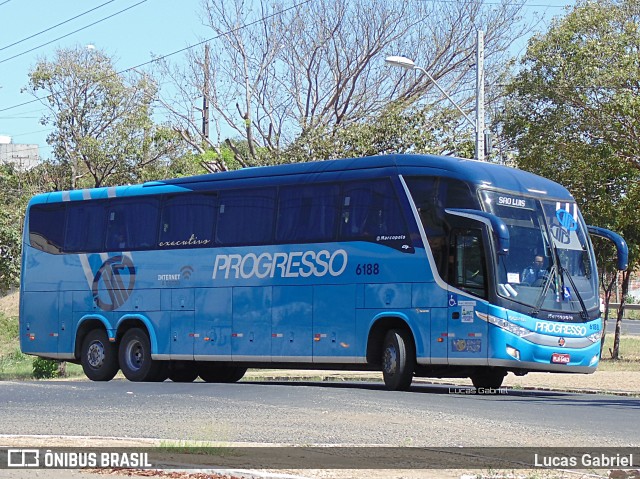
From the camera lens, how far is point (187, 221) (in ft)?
79.6

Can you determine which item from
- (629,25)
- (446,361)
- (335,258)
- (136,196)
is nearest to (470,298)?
(446,361)

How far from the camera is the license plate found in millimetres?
19862

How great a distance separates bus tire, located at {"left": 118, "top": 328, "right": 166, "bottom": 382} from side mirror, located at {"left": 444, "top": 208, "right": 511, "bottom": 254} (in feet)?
26.3

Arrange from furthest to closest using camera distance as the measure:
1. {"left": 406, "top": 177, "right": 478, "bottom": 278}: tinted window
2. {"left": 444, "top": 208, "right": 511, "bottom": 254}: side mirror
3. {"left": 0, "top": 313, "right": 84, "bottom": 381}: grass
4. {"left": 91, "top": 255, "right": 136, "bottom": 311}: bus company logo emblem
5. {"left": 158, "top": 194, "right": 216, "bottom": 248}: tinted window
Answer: {"left": 0, "top": 313, "right": 84, "bottom": 381}: grass < {"left": 91, "top": 255, "right": 136, "bottom": 311}: bus company logo emblem < {"left": 158, "top": 194, "right": 216, "bottom": 248}: tinted window < {"left": 406, "top": 177, "right": 478, "bottom": 278}: tinted window < {"left": 444, "top": 208, "right": 511, "bottom": 254}: side mirror

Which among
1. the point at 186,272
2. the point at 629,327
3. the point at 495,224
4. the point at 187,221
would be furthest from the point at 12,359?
the point at 495,224

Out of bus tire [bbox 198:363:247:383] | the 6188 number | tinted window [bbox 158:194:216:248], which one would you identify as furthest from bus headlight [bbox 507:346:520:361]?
bus tire [bbox 198:363:247:383]

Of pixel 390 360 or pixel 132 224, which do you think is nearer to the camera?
pixel 390 360

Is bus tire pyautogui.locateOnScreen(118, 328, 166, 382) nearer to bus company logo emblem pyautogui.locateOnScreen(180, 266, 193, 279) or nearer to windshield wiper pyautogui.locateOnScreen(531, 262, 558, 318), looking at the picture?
bus company logo emblem pyautogui.locateOnScreen(180, 266, 193, 279)

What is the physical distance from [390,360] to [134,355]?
6630 mm

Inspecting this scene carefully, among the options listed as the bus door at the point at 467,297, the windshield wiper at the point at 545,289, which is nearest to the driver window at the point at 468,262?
the bus door at the point at 467,297

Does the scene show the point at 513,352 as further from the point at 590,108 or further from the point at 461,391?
the point at 590,108

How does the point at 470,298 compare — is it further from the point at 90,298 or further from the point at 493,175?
the point at 90,298

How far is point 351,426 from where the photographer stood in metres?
14.2

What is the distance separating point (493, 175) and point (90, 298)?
31.8 ft
